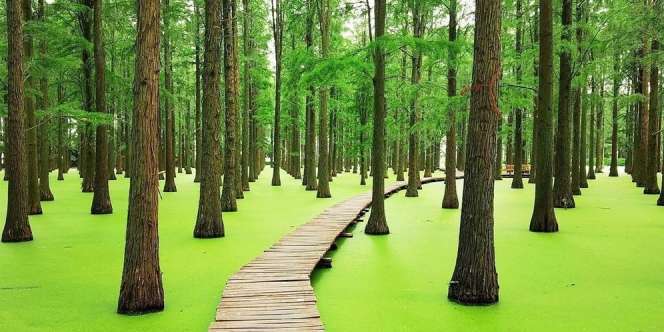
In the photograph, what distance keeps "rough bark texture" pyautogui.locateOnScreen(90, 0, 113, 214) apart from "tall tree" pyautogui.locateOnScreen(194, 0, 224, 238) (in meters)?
4.57

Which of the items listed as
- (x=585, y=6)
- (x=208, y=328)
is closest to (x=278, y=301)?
(x=208, y=328)

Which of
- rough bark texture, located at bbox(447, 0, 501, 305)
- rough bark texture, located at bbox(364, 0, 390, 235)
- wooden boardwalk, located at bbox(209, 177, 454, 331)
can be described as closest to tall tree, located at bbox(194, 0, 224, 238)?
wooden boardwalk, located at bbox(209, 177, 454, 331)

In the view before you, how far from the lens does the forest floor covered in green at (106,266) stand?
548cm

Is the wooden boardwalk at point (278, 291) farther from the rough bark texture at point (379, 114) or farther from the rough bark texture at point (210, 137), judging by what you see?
the rough bark texture at point (210, 137)

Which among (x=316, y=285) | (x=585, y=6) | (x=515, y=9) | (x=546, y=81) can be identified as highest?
(x=515, y=9)

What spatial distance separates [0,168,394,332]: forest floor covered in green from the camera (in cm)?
548

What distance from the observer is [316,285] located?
23.2 ft

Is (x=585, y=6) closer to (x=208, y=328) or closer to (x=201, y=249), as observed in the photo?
(x=201, y=249)

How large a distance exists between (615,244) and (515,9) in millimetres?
16611

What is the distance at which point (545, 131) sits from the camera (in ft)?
37.4

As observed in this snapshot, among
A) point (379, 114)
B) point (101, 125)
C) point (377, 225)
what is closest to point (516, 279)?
point (377, 225)

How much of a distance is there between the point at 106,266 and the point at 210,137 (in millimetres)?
3741

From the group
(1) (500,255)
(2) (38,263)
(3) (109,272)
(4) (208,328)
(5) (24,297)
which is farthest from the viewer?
(1) (500,255)

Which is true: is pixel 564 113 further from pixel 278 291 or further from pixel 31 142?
pixel 31 142
